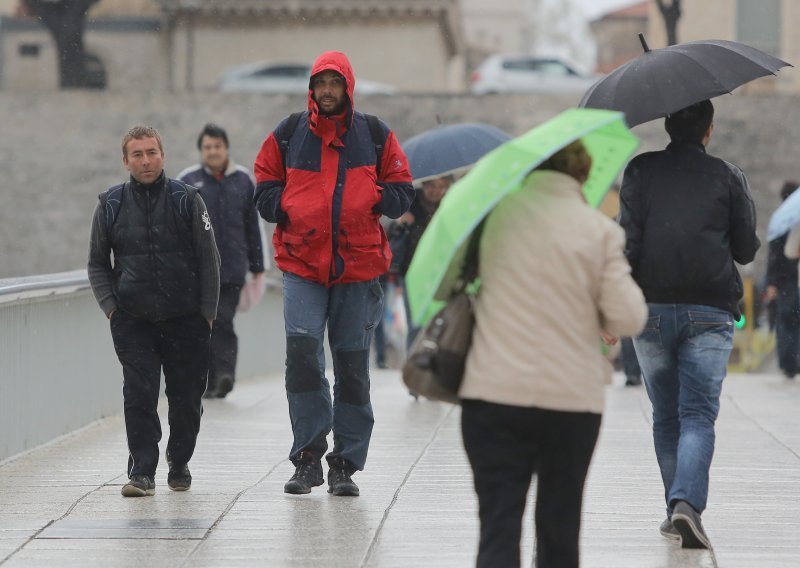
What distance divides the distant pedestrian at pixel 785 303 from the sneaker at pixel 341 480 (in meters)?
9.17

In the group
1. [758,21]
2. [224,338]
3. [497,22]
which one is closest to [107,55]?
[758,21]

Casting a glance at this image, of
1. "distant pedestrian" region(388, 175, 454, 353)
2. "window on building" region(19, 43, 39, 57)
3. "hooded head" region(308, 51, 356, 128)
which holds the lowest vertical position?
"window on building" region(19, 43, 39, 57)

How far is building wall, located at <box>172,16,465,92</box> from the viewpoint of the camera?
46.0m

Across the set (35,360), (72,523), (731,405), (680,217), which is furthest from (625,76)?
(731,405)

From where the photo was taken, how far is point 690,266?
6473 millimetres

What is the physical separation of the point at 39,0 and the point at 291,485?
1494 inches

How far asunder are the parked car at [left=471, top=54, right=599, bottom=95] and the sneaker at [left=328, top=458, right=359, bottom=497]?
3002 centimetres

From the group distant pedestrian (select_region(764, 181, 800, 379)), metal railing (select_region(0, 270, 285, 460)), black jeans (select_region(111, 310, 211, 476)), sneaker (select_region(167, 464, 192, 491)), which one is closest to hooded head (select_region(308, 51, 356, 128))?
black jeans (select_region(111, 310, 211, 476))

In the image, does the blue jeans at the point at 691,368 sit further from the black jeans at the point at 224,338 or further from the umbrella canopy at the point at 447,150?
the black jeans at the point at 224,338

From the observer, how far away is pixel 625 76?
268 inches

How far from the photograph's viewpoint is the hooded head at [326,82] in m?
7.50

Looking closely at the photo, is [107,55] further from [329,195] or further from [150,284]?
[329,195]

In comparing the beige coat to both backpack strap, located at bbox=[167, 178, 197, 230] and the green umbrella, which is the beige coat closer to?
the green umbrella

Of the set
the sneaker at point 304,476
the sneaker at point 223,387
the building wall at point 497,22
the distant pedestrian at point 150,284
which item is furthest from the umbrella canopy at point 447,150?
the building wall at point 497,22
